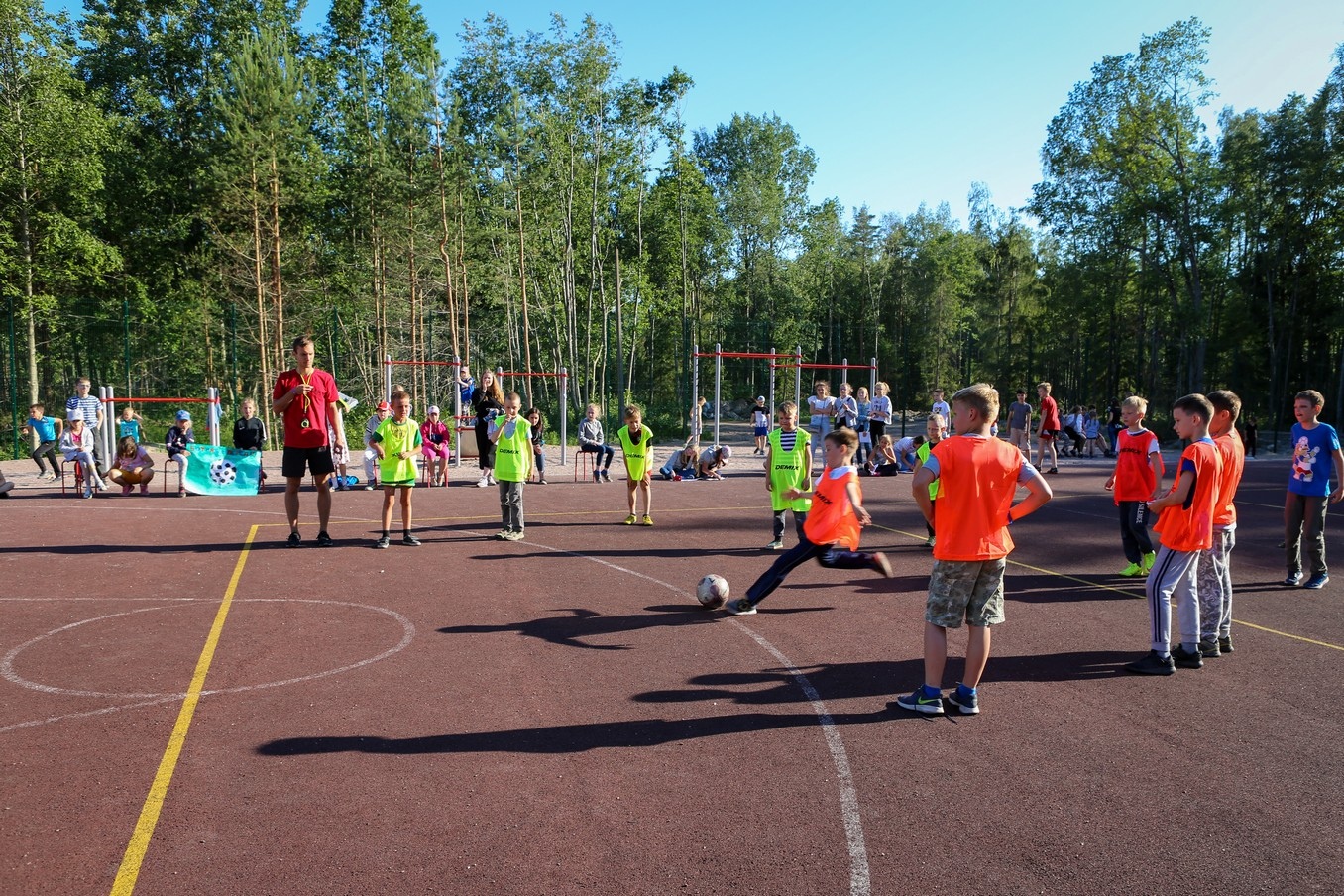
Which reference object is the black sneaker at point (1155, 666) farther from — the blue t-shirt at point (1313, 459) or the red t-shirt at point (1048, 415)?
the red t-shirt at point (1048, 415)

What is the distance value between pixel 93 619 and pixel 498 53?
32.7 m

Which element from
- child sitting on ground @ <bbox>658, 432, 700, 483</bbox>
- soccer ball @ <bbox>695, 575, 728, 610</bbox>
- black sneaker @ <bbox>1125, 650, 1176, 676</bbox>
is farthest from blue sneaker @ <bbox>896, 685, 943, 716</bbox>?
child sitting on ground @ <bbox>658, 432, 700, 483</bbox>

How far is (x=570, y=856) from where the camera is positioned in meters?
3.44

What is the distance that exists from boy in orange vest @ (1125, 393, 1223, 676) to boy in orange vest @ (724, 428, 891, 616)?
72.0 inches

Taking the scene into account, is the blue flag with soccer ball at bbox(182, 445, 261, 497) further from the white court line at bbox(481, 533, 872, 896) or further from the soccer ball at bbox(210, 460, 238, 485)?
the white court line at bbox(481, 533, 872, 896)

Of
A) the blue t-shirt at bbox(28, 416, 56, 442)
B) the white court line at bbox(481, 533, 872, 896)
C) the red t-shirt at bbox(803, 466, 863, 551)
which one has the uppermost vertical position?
the blue t-shirt at bbox(28, 416, 56, 442)

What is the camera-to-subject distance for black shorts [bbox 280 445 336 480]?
375 inches

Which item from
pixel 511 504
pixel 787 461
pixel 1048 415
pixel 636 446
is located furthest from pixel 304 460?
pixel 1048 415

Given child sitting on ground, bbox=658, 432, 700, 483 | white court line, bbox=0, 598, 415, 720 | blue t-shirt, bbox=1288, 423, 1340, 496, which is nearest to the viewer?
white court line, bbox=0, 598, 415, 720

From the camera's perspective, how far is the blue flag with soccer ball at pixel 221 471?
14.8 m

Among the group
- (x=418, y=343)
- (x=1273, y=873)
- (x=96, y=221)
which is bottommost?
(x=1273, y=873)

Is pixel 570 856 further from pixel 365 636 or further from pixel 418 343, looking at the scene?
pixel 418 343

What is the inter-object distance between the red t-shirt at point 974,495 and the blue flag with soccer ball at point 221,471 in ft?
44.2

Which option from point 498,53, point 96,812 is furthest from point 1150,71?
point 96,812
